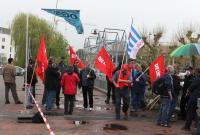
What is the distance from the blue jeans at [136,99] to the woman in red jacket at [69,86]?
2.39 m

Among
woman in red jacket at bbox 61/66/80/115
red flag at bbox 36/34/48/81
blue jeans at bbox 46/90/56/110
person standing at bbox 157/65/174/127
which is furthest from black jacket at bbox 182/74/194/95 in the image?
red flag at bbox 36/34/48/81

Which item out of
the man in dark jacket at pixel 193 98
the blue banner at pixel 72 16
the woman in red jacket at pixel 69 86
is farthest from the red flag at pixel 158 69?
the blue banner at pixel 72 16

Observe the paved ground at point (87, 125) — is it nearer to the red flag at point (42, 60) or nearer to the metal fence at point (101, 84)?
the red flag at point (42, 60)

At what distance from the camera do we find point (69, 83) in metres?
13.2

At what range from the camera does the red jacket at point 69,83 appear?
13.2 metres

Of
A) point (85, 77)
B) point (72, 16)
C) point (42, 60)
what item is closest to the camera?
point (42, 60)

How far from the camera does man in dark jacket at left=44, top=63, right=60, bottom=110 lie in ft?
45.3

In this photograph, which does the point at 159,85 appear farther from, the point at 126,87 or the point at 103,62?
the point at 103,62

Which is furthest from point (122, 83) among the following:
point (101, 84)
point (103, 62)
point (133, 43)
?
point (101, 84)

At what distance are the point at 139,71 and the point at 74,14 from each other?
4380mm

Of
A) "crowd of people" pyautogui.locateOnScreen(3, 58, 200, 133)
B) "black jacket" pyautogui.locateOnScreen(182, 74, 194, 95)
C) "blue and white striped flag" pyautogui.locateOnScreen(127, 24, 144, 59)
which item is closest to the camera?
"crowd of people" pyautogui.locateOnScreen(3, 58, 200, 133)

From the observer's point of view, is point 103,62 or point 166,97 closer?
point 166,97

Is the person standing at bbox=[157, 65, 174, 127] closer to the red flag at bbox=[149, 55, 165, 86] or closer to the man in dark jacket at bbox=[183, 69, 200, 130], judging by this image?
the man in dark jacket at bbox=[183, 69, 200, 130]

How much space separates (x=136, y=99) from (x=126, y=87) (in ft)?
7.23
